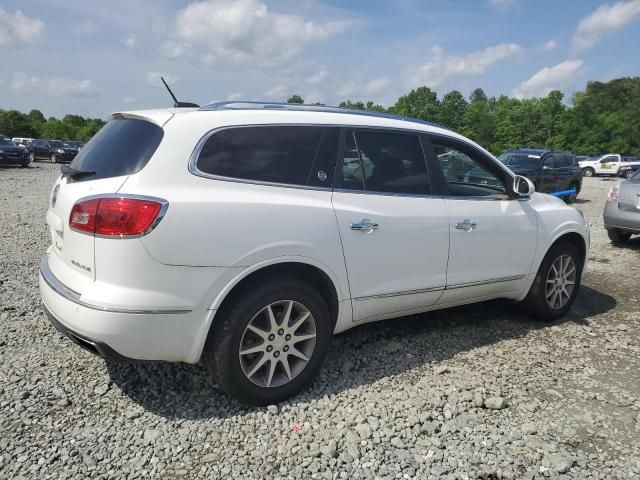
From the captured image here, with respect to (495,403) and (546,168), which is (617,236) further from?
(495,403)

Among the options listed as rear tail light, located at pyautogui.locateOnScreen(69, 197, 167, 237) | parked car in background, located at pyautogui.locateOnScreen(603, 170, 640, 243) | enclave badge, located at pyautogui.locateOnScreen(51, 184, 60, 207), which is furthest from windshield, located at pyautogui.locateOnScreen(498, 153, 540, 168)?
rear tail light, located at pyautogui.locateOnScreen(69, 197, 167, 237)

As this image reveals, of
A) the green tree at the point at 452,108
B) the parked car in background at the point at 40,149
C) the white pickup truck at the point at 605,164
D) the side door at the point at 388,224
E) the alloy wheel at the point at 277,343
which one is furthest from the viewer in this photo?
the green tree at the point at 452,108

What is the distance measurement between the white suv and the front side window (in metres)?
0.04

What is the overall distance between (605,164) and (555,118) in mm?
39178

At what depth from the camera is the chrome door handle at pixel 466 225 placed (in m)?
3.81

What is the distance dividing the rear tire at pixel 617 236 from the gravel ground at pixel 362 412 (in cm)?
513

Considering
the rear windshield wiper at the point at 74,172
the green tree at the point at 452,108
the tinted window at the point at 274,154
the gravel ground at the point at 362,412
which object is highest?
the green tree at the point at 452,108

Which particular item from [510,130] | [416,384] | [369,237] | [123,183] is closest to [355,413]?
[416,384]

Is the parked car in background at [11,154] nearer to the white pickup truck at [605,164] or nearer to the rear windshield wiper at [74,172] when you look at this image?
the rear windshield wiper at [74,172]

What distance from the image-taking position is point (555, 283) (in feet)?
15.4

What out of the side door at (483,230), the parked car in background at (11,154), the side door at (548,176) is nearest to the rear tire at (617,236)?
the side door at (483,230)

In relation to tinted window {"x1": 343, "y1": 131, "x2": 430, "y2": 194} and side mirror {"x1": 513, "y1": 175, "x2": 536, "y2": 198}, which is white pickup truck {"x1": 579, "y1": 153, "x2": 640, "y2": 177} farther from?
tinted window {"x1": 343, "y1": 131, "x2": 430, "y2": 194}

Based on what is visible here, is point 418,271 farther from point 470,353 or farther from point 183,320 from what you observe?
point 183,320

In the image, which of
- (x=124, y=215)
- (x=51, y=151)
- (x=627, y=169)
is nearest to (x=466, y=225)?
(x=124, y=215)
